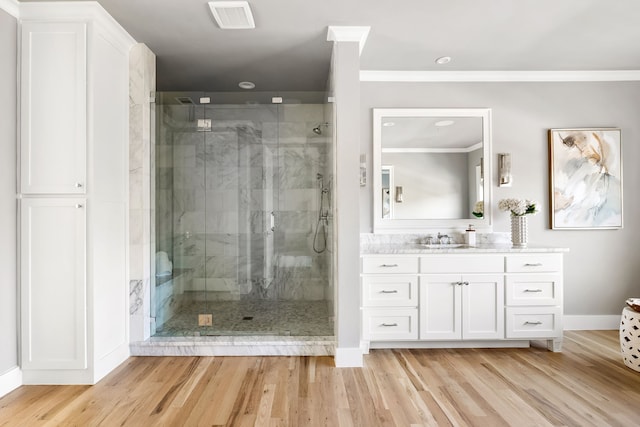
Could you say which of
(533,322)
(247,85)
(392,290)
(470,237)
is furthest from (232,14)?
(533,322)

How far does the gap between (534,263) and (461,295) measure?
0.67 meters

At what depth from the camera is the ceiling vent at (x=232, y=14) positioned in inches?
88.9

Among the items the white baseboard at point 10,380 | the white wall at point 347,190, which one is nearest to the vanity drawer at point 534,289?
the white wall at point 347,190

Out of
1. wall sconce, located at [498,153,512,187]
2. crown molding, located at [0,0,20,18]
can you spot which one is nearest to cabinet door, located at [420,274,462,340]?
wall sconce, located at [498,153,512,187]

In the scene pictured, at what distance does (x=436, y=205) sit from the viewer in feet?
11.2

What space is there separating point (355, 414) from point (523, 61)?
3.24 metres

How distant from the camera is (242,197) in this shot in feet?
10.0

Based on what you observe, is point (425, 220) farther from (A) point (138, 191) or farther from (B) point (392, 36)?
(A) point (138, 191)

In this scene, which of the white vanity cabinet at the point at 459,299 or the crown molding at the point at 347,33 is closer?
the crown molding at the point at 347,33

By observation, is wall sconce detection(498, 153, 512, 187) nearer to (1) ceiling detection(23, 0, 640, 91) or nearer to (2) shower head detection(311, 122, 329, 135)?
(1) ceiling detection(23, 0, 640, 91)

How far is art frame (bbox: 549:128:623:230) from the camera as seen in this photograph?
11.3ft

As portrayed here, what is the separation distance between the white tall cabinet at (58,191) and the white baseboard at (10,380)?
0.04 m

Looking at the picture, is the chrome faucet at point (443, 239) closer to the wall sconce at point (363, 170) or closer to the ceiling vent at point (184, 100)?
the wall sconce at point (363, 170)

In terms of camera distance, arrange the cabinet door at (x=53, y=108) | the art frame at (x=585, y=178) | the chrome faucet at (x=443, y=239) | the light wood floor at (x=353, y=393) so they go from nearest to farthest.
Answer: the light wood floor at (x=353, y=393)
the cabinet door at (x=53, y=108)
the chrome faucet at (x=443, y=239)
the art frame at (x=585, y=178)
